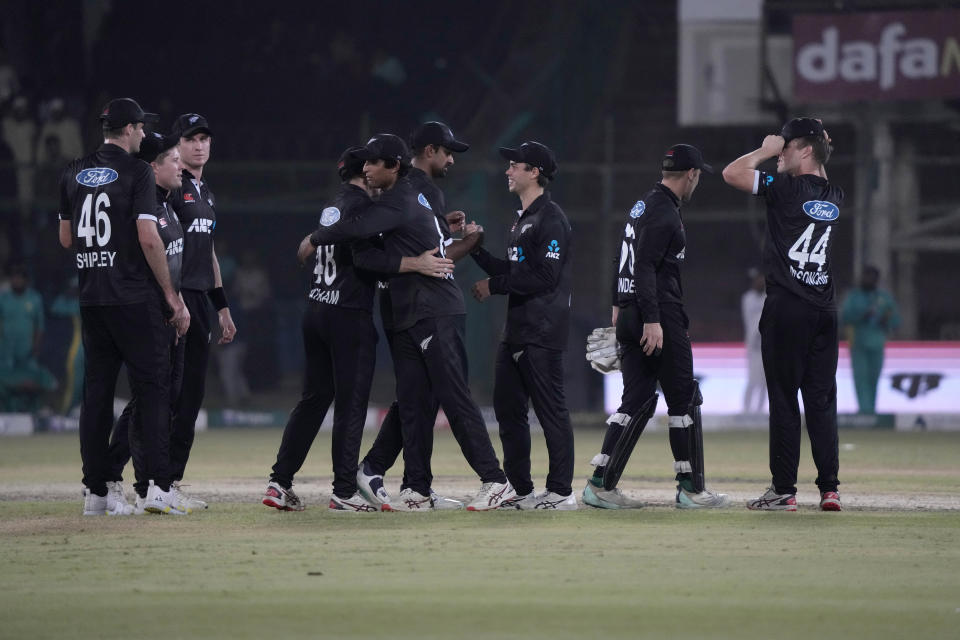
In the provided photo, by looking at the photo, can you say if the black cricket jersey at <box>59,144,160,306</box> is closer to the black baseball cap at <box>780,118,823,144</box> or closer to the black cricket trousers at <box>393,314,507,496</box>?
the black cricket trousers at <box>393,314,507,496</box>

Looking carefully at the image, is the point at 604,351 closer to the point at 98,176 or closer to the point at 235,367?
the point at 98,176

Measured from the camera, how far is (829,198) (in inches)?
362

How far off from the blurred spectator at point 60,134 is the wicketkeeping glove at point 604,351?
43.6 ft

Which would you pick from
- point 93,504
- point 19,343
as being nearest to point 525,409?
point 93,504

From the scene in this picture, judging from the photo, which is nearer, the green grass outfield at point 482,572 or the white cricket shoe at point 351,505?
the green grass outfield at point 482,572

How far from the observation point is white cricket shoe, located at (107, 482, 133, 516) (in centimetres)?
888

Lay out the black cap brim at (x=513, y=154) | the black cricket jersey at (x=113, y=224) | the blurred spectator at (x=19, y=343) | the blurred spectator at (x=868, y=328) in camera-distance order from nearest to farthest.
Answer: the black cricket jersey at (x=113, y=224) → the black cap brim at (x=513, y=154) → the blurred spectator at (x=868, y=328) → the blurred spectator at (x=19, y=343)

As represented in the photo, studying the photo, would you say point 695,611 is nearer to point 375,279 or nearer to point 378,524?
point 378,524

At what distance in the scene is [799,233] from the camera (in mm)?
9086

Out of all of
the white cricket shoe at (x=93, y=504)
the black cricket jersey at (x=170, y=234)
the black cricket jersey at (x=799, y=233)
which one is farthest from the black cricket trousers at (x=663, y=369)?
the white cricket shoe at (x=93, y=504)

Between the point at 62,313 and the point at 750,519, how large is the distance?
12.8 meters

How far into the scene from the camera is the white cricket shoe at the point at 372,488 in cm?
917

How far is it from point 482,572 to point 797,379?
3.10m

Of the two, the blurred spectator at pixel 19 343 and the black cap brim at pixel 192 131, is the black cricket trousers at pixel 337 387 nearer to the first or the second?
the black cap brim at pixel 192 131
